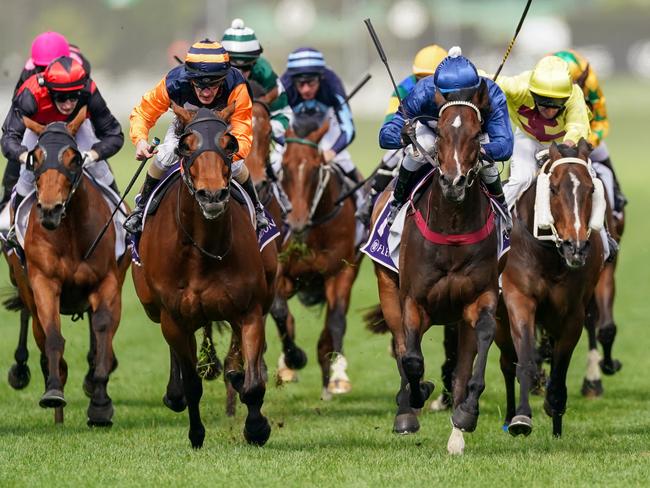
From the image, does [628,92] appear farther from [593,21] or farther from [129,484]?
[129,484]

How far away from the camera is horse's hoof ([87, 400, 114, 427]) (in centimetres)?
1034

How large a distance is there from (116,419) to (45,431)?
87cm

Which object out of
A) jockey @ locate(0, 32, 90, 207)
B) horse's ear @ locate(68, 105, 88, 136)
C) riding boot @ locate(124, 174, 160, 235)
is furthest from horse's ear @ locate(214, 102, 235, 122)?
jockey @ locate(0, 32, 90, 207)

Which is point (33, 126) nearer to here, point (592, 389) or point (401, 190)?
point (401, 190)

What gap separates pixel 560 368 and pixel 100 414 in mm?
3137

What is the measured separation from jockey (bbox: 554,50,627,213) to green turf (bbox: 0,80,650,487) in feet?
5.63

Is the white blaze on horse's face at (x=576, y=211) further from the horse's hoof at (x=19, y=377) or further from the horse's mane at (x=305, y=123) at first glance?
the horse's hoof at (x=19, y=377)

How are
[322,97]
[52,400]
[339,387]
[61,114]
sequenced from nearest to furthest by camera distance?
[52,400] → [61,114] → [339,387] → [322,97]

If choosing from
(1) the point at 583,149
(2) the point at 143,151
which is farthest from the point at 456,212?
(2) the point at 143,151

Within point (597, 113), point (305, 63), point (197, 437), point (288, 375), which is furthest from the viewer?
point (288, 375)

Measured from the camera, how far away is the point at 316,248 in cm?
1320

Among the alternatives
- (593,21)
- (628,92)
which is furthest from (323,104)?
(593,21)

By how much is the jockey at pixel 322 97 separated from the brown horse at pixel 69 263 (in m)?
3.25

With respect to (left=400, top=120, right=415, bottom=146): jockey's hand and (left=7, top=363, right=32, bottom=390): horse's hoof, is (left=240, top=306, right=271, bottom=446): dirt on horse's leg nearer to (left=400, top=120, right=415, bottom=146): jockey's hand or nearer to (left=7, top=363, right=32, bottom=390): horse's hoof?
(left=400, top=120, right=415, bottom=146): jockey's hand
